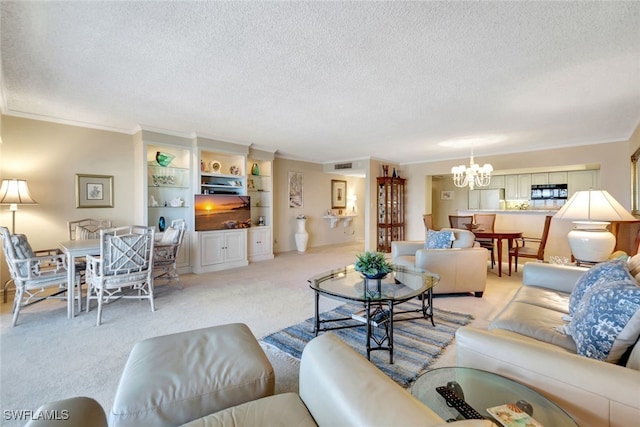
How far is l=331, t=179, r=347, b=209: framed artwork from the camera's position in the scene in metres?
8.41

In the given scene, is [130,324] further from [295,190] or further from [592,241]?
[295,190]

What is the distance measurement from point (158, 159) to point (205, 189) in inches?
35.6

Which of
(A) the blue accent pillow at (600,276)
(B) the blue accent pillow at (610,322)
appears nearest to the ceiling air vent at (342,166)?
(A) the blue accent pillow at (600,276)

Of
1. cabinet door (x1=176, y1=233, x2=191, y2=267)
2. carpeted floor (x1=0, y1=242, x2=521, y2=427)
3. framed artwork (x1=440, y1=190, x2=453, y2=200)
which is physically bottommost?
carpeted floor (x1=0, y1=242, x2=521, y2=427)

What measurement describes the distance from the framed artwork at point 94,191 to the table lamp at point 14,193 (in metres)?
0.66

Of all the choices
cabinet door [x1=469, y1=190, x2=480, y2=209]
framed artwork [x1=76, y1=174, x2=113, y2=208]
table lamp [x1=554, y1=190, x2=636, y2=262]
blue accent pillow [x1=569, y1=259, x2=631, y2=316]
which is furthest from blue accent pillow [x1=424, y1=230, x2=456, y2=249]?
cabinet door [x1=469, y1=190, x2=480, y2=209]

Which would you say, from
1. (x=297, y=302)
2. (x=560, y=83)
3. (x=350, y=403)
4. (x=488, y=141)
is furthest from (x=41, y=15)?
(x=488, y=141)

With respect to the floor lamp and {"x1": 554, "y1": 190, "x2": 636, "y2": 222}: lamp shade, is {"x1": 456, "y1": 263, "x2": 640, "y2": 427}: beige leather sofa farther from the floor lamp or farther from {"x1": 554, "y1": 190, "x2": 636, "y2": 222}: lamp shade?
the floor lamp

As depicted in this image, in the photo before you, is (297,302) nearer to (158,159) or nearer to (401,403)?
(401,403)

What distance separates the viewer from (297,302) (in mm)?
3391

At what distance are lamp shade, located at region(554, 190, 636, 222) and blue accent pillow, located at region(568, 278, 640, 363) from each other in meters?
1.77

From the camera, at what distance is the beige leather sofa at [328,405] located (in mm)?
752

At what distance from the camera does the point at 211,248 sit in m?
5.08

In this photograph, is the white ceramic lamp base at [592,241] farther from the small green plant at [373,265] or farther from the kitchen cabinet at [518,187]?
the kitchen cabinet at [518,187]
